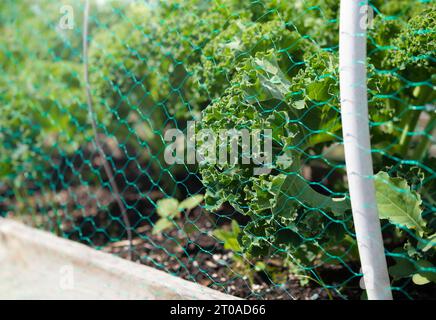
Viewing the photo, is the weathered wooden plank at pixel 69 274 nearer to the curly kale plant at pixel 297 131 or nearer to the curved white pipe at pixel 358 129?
the curly kale plant at pixel 297 131

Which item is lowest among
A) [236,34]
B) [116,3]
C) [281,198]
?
[281,198]

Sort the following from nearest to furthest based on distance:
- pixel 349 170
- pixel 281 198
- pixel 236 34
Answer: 1. pixel 349 170
2. pixel 281 198
3. pixel 236 34

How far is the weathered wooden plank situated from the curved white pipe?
62cm

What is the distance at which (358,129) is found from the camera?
151 cm

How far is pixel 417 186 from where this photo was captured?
5.97 ft

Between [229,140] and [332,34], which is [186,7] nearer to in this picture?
[332,34]

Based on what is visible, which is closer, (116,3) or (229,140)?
(229,140)

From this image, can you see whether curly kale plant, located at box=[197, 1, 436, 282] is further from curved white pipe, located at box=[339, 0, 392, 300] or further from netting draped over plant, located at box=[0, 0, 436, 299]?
curved white pipe, located at box=[339, 0, 392, 300]

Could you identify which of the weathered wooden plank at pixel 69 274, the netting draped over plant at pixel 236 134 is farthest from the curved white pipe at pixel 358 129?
the weathered wooden plank at pixel 69 274

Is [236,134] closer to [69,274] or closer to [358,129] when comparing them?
[358,129]

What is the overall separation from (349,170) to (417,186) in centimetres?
40

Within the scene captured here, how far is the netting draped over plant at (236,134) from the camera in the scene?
1768 millimetres

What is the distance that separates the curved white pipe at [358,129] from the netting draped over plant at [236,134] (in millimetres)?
128

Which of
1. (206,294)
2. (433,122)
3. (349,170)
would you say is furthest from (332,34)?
(206,294)
